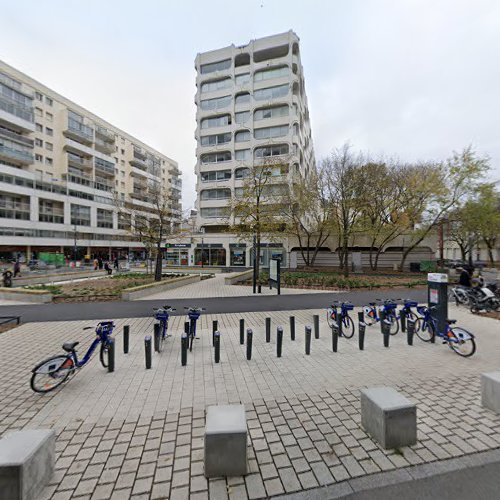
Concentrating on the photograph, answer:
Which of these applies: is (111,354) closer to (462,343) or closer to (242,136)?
(462,343)

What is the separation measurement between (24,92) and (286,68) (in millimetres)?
42593

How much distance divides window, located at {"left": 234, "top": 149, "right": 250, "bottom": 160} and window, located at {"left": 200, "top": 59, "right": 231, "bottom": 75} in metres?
14.0

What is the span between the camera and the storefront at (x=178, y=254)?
36688 mm

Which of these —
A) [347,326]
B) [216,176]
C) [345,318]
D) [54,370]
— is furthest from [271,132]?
[54,370]

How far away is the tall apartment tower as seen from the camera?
36.4 m

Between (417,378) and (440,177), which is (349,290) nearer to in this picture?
(417,378)

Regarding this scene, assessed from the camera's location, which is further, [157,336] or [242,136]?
[242,136]

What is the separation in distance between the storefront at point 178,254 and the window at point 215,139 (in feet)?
52.9

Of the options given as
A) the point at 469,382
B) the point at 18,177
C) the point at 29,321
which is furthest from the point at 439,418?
the point at 18,177

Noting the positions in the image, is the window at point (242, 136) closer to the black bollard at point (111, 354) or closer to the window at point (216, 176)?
the window at point (216, 176)

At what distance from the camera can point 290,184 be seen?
1037 inches

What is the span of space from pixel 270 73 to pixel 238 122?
→ 26.5 feet

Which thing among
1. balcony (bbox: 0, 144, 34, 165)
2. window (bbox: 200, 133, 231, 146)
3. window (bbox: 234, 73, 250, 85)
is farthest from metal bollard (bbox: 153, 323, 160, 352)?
balcony (bbox: 0, 144, 34, 165)

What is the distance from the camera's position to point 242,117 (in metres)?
38.5
